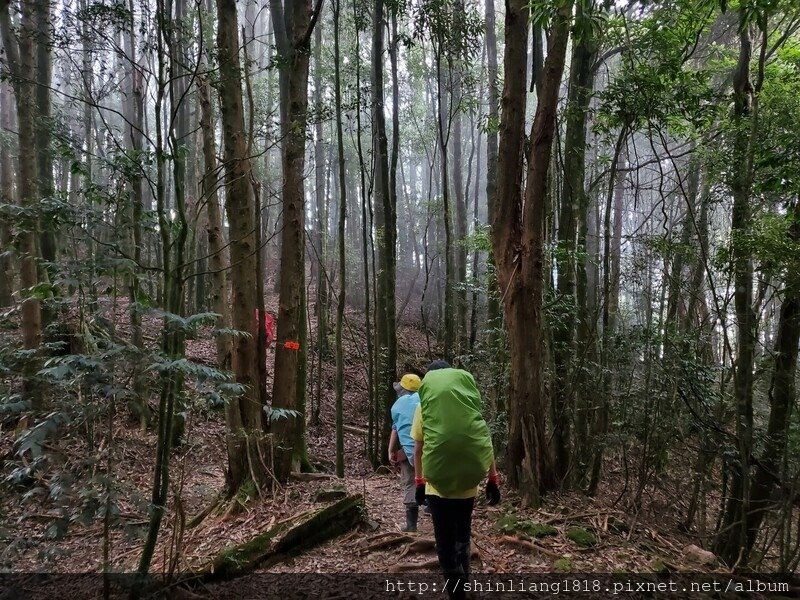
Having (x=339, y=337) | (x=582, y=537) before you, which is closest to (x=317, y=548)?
(x=582, y=537)

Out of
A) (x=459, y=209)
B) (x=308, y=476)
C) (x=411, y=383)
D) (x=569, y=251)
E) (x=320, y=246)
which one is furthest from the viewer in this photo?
(x=459, y=209)

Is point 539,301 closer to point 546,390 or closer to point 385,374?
point 546,390

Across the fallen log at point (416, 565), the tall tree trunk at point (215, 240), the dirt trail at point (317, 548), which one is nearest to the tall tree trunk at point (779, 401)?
the dirt trail at point (317, 548)

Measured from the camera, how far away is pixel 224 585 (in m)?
4.04

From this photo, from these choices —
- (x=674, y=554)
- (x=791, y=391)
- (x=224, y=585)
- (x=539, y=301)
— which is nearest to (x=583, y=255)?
(x=539, y=301)

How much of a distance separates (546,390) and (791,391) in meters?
3.09

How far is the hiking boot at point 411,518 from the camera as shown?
5.05 meters

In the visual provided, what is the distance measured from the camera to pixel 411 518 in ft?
16.6

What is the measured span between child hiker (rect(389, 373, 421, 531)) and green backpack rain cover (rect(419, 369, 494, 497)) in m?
1.73

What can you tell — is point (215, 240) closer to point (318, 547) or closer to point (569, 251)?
point (318, 547)

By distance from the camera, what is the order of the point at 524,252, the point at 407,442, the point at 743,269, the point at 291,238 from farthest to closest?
the point at 291,238 → the point at 743,269 → the point at 524,252 → the point at 407,442

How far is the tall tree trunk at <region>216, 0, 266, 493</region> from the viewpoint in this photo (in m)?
5.61

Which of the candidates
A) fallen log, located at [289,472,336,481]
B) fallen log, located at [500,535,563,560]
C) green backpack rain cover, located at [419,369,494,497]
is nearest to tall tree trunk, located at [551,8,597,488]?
fallen log, located at [500,535,563,560]

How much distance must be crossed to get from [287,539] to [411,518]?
127cm
